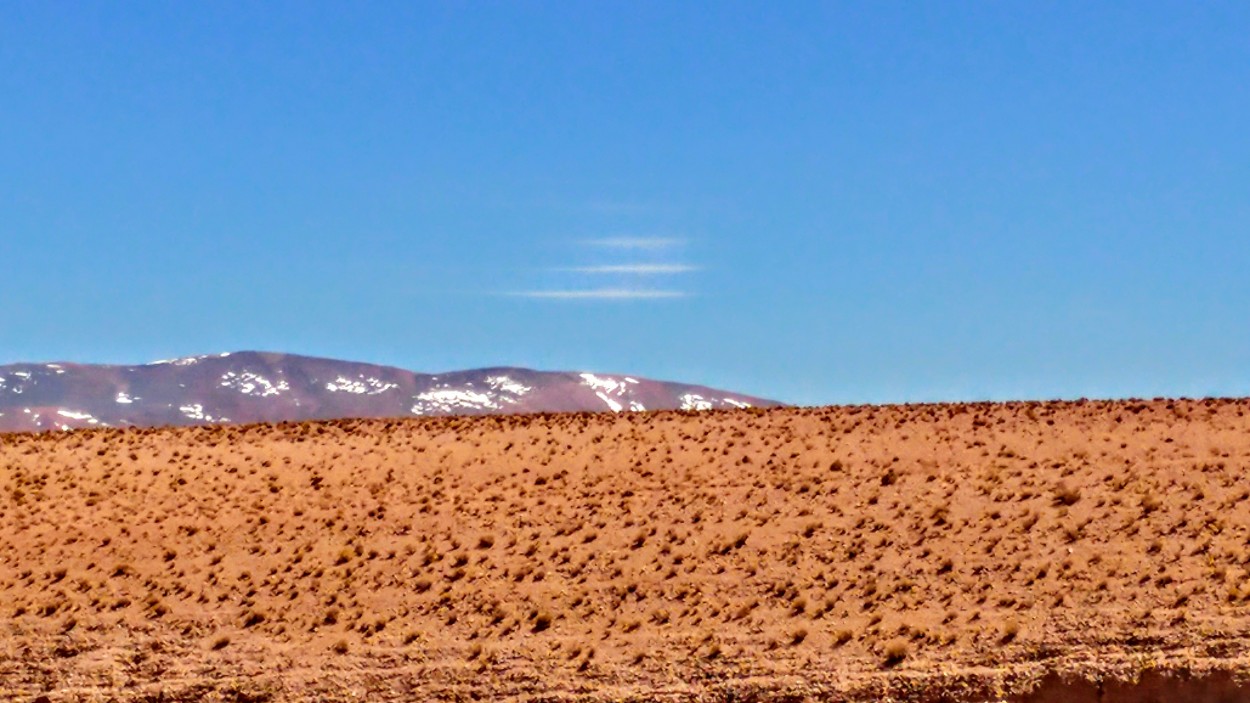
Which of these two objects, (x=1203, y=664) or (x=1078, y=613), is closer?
(x=1203, y=664)

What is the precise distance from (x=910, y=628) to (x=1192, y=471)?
13.1 metres

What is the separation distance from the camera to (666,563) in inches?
1497

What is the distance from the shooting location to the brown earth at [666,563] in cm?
3138

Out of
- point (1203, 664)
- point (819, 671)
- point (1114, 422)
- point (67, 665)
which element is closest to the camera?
point (1203, 664)

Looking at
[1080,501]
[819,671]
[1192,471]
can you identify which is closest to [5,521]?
[819,671]

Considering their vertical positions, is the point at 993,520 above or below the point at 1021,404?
below

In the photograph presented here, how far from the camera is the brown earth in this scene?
31.4 m

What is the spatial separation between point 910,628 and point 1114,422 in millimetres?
19591

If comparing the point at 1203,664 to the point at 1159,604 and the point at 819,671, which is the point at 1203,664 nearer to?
the point at 1159,604

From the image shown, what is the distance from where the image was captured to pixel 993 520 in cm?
3903

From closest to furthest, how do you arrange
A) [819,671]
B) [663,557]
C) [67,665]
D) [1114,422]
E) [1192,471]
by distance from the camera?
[819,671] < [67,665] < [663,557] < [1192,471] < [1114,422]

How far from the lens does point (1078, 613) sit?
106 feet

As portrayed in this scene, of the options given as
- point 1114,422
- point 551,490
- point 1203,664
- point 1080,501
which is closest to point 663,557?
point 551,490

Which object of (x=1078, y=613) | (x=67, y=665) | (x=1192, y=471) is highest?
(x=1192, y=471)
